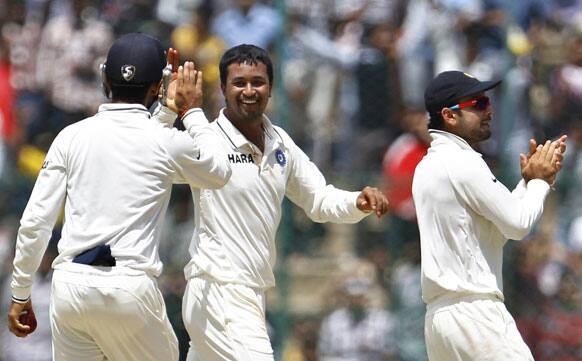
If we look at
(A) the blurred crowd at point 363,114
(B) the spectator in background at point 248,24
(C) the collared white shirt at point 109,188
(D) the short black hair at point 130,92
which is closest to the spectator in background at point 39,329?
(A) the blurred crowd at point 363,114

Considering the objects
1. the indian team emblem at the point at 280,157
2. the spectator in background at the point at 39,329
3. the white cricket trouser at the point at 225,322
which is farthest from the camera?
the spectator in background at the point at 39,329

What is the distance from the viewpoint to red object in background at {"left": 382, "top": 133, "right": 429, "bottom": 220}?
10.6 m

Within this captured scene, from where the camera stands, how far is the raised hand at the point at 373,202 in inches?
274

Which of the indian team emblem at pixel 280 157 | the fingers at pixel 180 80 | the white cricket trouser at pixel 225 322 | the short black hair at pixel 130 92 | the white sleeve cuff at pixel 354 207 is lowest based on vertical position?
the white cricket trouser at pixel 225 322

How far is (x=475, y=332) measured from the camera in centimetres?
650

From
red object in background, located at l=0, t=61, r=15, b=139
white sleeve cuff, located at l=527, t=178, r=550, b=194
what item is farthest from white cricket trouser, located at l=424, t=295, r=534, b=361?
red object in background, located at l=0, t=61, r=15, b=139

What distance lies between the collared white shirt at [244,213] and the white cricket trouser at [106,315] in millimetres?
714

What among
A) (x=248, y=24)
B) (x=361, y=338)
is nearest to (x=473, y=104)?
(x=361, y=338)

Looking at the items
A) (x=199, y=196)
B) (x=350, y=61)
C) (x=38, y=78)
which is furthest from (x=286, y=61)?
(x=199, y=196)

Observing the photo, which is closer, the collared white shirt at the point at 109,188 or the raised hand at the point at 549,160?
the collared white shirt at the point at 109,188

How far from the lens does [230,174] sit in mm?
6641

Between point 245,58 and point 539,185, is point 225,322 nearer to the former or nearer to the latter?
point 245,58

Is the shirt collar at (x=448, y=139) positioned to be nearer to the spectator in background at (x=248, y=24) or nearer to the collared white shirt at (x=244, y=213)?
the collared white shirt at (x=244, y=213)

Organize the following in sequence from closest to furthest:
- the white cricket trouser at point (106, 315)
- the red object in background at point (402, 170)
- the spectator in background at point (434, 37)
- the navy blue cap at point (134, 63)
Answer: the white cricket trouser at point (106, 315) < the navy blue cap at point (134, 63) < the red object in background at point (402, 170) < the spectator in background at point (434, 37)
